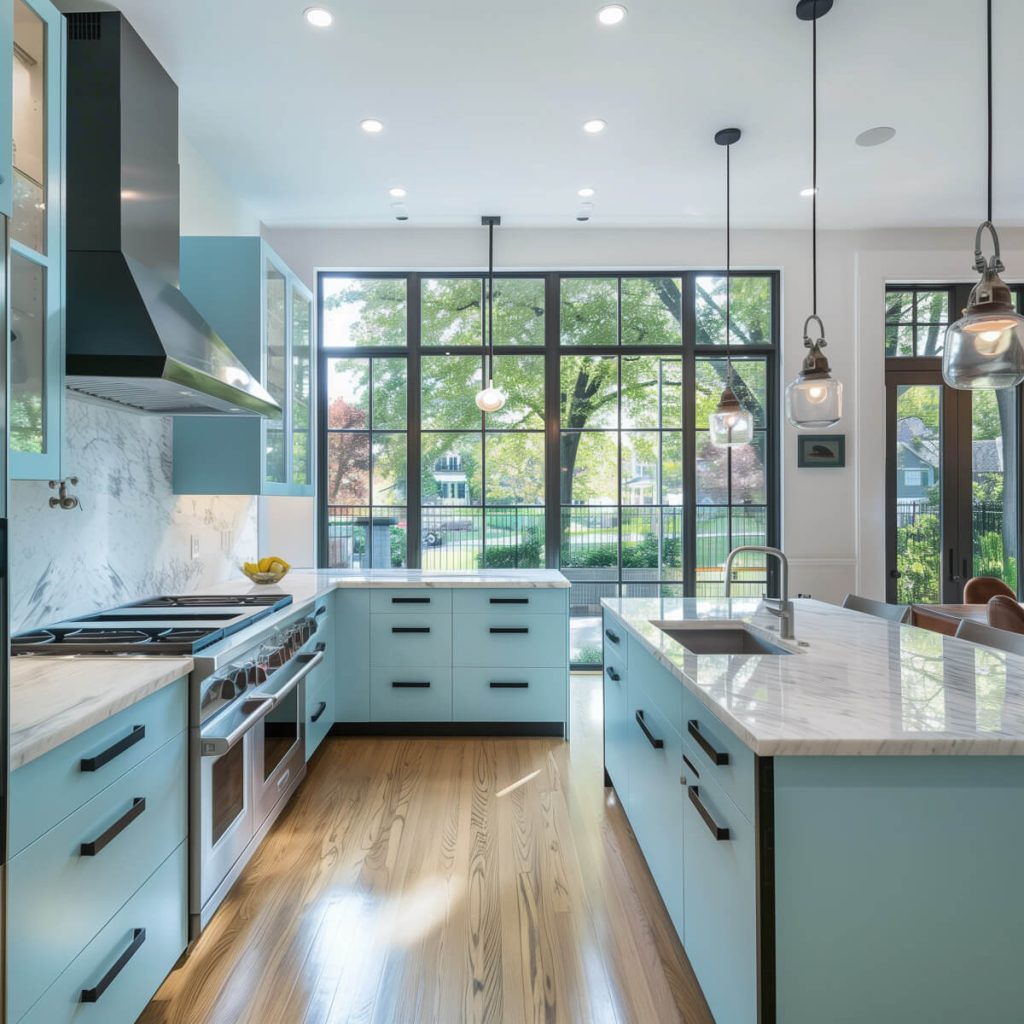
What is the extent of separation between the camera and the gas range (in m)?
1.74

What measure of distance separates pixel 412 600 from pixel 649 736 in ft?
5.79

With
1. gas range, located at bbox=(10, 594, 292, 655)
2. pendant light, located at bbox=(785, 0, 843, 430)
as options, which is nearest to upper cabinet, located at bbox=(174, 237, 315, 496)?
gas range, located at bbox=(10, 594, 292, 655)

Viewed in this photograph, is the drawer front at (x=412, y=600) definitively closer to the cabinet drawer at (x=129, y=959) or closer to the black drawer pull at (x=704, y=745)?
the cabinet drawer at (x=129, y=959)

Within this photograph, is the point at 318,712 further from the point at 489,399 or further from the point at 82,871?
the point at 489,399

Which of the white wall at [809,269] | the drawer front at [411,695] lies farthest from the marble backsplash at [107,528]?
the white wall at [809,269]

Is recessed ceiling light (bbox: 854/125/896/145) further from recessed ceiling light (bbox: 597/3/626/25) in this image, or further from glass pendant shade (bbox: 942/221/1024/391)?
glass pendant shade (bbox: 942/221/1024/391)

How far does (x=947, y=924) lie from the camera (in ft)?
3.66

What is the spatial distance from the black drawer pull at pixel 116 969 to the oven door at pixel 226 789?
0.29 meters

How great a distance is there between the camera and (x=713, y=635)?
235 cm

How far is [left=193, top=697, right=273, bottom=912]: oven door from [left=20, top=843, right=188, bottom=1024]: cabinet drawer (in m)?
0.09

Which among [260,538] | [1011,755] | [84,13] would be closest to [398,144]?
[84,13]

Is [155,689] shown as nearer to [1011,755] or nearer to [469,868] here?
[469,868]

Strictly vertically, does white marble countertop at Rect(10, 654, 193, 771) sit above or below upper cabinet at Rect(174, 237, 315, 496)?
below

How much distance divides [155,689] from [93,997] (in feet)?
1.98
